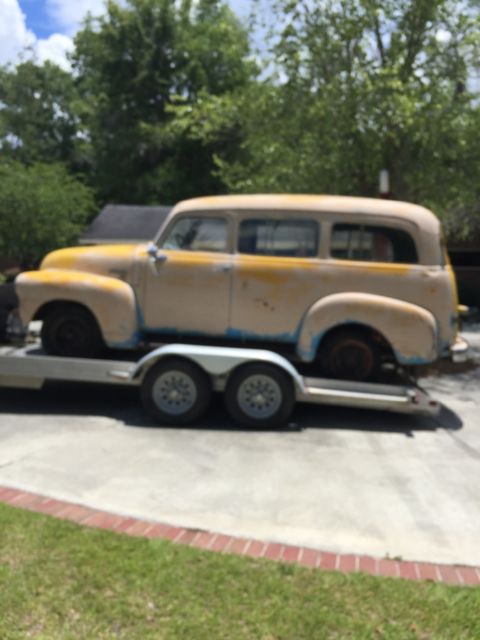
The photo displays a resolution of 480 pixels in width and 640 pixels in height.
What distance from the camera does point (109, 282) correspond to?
Answer: 6.69m

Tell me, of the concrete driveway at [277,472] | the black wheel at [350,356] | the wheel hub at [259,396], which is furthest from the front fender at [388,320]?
the concrete driveway at [277,472]

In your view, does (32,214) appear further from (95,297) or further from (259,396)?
(259,396)

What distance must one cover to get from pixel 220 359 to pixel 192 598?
10.3ft

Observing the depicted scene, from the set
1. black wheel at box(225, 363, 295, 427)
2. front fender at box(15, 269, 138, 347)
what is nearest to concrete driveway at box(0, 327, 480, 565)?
black wheel at box(225, 363, 295, 427)

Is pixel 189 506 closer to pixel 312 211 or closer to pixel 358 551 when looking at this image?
pixel 358 551

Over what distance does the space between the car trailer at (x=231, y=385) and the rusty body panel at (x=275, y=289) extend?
414mm

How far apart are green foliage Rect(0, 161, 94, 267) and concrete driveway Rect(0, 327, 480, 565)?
13182 millimetres

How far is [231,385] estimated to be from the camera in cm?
624

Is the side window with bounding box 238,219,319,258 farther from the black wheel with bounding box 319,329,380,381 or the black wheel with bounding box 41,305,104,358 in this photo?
the black wheel with bounding box 41,305,104,358

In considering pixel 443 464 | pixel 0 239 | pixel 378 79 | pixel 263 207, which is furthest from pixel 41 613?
pixel 0 239

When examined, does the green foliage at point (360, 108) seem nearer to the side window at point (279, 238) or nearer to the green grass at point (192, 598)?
the side window at point (279, 238)

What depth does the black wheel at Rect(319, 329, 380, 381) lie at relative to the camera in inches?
258

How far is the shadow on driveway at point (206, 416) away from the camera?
6.44m

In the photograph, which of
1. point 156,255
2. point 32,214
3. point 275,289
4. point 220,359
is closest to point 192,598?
point 220,359
